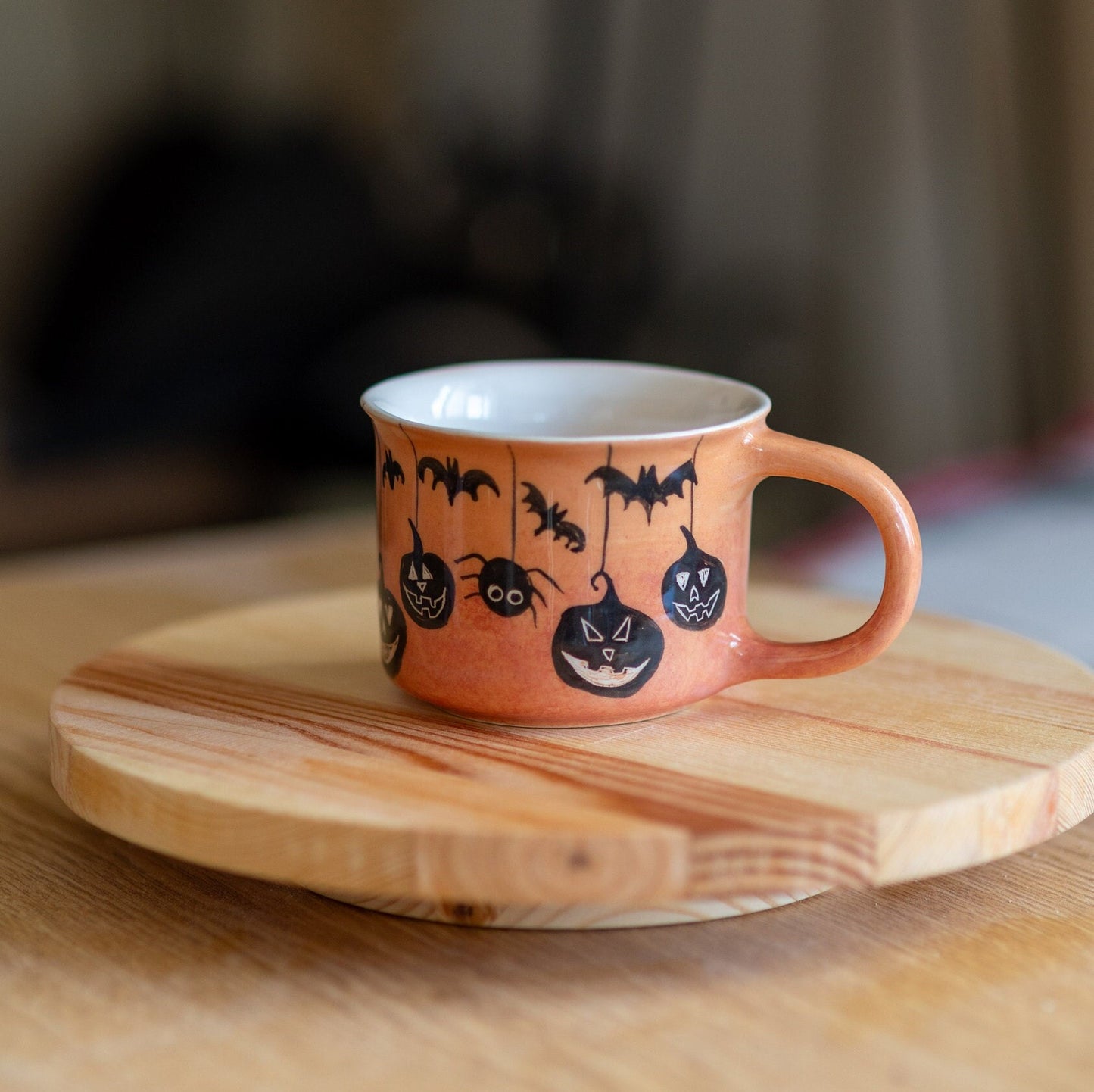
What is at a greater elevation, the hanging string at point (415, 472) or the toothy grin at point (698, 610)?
the hanging string at point (415, 472)

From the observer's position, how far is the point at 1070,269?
4.74 ft

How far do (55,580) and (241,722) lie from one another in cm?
39

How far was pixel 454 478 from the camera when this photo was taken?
0.40 meters

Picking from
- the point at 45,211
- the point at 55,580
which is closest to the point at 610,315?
the point at 45,211

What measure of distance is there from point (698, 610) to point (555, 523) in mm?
57

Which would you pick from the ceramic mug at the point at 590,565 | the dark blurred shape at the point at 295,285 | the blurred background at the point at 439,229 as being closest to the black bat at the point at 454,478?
the ceramic mug at the point at 590,565

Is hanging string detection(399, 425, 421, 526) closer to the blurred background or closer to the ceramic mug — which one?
the ceramic mug

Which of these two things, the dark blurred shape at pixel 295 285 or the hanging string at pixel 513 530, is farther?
the dark blurred shape at pixel 295 285

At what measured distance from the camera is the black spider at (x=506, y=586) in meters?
0.39

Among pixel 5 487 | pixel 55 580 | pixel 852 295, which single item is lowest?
pixel 5 487

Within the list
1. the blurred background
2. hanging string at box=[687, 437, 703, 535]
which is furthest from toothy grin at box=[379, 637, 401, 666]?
the blurred background

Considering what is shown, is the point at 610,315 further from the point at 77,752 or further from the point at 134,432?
the point at 77,752

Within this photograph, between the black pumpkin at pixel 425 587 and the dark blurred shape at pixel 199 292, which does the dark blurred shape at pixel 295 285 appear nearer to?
the dark blurred shape at pixel 199 292

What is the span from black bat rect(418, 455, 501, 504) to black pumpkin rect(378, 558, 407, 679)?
49mm
